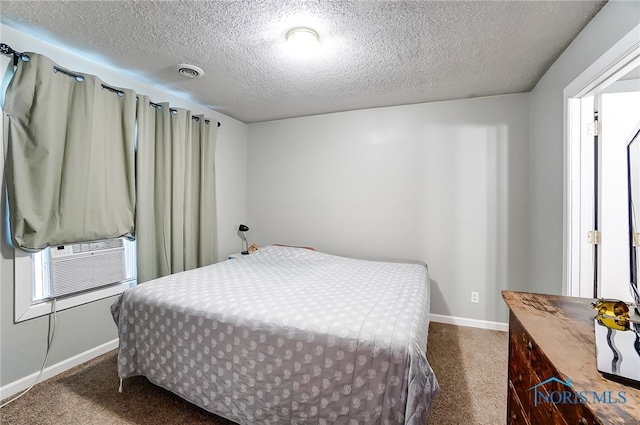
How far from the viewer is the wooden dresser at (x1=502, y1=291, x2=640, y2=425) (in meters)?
0.62

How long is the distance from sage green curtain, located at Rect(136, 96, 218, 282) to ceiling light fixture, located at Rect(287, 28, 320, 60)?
1489 mm

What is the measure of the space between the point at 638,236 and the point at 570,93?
129 cm

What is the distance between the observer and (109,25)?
1.67 m

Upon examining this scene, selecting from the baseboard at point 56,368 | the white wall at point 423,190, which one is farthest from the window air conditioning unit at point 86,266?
the white wall at point 423,190

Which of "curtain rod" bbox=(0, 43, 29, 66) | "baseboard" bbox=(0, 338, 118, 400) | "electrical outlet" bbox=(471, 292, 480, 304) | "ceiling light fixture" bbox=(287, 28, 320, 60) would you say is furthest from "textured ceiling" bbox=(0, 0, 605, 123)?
"baseboard" bbox=(0, 338, 118, 400)

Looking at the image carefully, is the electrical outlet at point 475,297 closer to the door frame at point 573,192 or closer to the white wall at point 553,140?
the white wall at point 553,140

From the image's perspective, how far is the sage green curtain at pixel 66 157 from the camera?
1.70m

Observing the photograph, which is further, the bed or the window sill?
the window sill

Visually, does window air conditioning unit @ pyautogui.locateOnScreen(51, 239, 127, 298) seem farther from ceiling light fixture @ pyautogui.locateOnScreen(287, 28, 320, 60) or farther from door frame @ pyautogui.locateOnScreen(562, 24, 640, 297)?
door frame @ pyautogui.locateOnScreen(562, 24, 640, 297)

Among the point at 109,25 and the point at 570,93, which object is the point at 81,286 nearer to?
the point at 109,25

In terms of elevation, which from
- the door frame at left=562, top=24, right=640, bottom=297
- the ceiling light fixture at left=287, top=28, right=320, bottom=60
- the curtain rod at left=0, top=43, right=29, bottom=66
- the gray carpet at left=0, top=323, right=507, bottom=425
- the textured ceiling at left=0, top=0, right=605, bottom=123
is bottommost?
the gray carpet at left=0, top=323, right=507, bottom=425

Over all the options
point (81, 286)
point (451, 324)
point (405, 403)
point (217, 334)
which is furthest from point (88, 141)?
point (451, 324)

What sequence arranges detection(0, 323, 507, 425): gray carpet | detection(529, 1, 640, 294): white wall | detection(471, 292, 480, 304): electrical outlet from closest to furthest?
detection(529, 1, 640, 294): white wall < detection(0, 323, 507, 425): gray carpet < detection(471, 292, 480, 304): electrical outlet

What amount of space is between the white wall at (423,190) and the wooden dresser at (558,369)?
1.61 m
